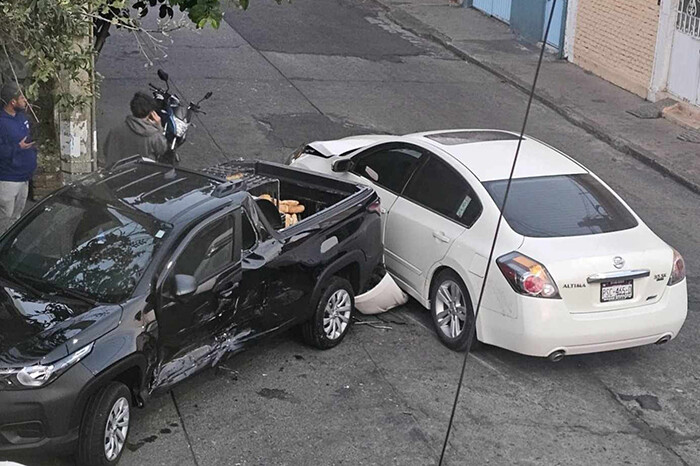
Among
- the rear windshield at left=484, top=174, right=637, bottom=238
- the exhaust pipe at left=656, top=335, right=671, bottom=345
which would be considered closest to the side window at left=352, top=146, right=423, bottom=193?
the rear windshield at left=484, top=174, right=637, bottom=238

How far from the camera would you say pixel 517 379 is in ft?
28.2

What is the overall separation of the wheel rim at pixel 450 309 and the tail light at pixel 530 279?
0.66 metres

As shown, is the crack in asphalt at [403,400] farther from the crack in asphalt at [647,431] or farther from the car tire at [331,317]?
the crack in asphalt at [647,431]

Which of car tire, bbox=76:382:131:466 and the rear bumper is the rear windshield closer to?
the rear bumper

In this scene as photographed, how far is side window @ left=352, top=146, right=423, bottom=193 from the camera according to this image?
977 cm

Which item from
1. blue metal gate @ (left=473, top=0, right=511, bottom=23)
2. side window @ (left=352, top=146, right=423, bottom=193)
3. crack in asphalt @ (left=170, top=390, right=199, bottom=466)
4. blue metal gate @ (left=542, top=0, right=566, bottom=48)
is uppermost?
side window @ (left=352, top=146, right=423, bottom=193)

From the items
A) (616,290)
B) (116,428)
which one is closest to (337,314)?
(616,290)

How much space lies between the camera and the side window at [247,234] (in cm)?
808

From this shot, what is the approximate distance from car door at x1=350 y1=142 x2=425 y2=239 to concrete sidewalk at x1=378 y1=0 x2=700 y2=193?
5.88 metres

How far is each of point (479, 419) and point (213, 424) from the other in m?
1.91

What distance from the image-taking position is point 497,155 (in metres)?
9.42

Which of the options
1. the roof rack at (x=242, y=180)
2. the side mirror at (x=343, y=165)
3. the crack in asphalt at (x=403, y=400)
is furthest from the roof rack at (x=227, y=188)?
the side mirror at (x=343, y=165)

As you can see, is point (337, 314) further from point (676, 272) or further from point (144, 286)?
point (676, 272)

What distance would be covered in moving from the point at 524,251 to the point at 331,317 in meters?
1.65
